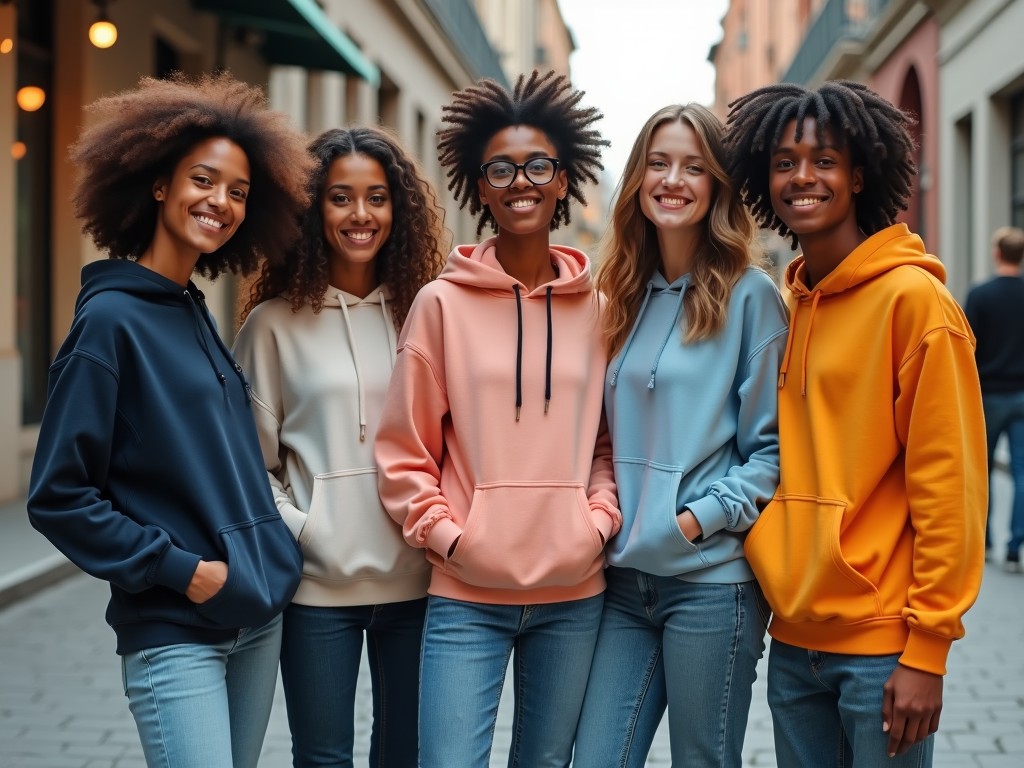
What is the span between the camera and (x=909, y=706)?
2.62 meters

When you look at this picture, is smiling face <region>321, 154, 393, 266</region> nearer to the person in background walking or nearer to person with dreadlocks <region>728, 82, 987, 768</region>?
person with dreadlocks <region>728, 82, 987, 768</region>

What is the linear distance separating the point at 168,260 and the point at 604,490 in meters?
1.27

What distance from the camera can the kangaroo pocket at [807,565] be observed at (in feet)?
8.88

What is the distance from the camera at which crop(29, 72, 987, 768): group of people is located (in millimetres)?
2652

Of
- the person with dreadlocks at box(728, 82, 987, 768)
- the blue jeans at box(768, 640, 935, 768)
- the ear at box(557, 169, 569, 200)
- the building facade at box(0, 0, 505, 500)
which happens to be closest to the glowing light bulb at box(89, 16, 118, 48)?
the building facade at box(0, 0, 505, 500)

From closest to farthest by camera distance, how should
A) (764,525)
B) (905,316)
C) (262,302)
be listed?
(905,316)
(764,525)
(262,302)

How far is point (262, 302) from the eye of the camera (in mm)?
3377

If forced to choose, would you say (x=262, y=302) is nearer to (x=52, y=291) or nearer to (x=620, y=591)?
(x=620, y=591)

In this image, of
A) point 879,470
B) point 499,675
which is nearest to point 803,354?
point 879,470

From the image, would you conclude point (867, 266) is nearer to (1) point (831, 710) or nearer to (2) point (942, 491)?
(2) point (942, 491)

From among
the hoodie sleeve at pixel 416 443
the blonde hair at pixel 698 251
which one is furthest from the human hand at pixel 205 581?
the blonde hair at pixel 698 251

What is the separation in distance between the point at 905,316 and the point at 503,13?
131 feet

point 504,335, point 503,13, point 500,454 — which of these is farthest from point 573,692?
point 503,13

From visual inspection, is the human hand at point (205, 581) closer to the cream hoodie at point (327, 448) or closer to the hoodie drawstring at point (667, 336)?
the cream hoodie at point (327, 448)
